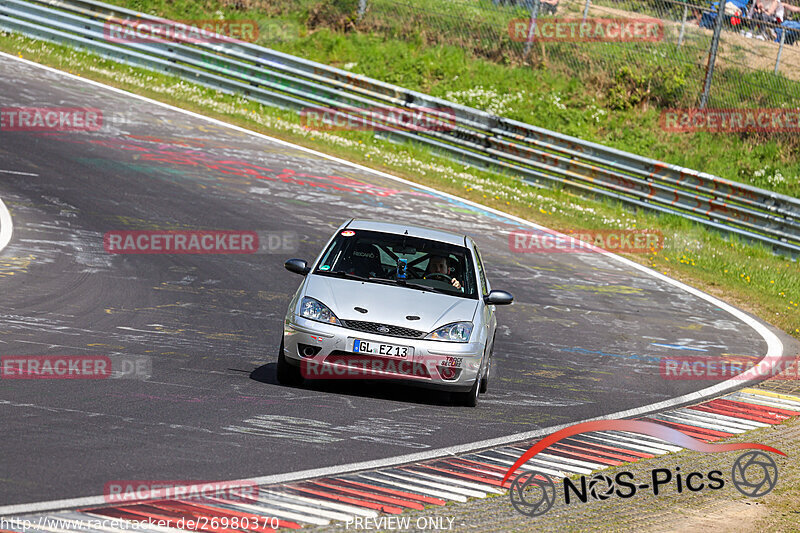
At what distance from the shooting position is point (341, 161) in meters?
21.3

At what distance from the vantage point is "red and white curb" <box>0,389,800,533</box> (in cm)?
543

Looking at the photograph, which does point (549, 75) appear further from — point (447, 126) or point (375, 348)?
point (375, 348)

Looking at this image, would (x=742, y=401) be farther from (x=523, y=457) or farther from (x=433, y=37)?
(x=433, y=37)

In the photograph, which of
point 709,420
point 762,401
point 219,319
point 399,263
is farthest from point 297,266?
point 762,401

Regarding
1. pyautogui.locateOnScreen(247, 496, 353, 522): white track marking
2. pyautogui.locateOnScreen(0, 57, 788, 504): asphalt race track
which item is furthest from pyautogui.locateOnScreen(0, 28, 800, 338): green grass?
pyautogui.locateOnScreen(247, 496, 353, 522): white track marking

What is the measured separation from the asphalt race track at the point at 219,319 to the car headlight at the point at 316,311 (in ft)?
2.14

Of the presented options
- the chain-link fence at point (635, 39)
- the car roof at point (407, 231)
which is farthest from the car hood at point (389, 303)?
the chain-link fence at point (635, 39)

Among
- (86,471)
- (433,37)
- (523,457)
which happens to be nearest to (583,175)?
(433,37)

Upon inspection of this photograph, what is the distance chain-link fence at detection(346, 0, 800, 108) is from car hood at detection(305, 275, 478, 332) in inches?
643

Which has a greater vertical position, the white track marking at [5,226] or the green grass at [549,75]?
the green grass at [549,75]

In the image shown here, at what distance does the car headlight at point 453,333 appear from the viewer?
8805mm

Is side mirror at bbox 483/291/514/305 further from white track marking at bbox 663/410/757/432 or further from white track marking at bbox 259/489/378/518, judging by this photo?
white track marking at bbox 259/489/378/518

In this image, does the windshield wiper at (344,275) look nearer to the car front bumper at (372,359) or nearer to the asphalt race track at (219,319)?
the car front bumper at (372,359)

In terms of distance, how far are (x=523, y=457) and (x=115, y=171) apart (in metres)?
11.9
